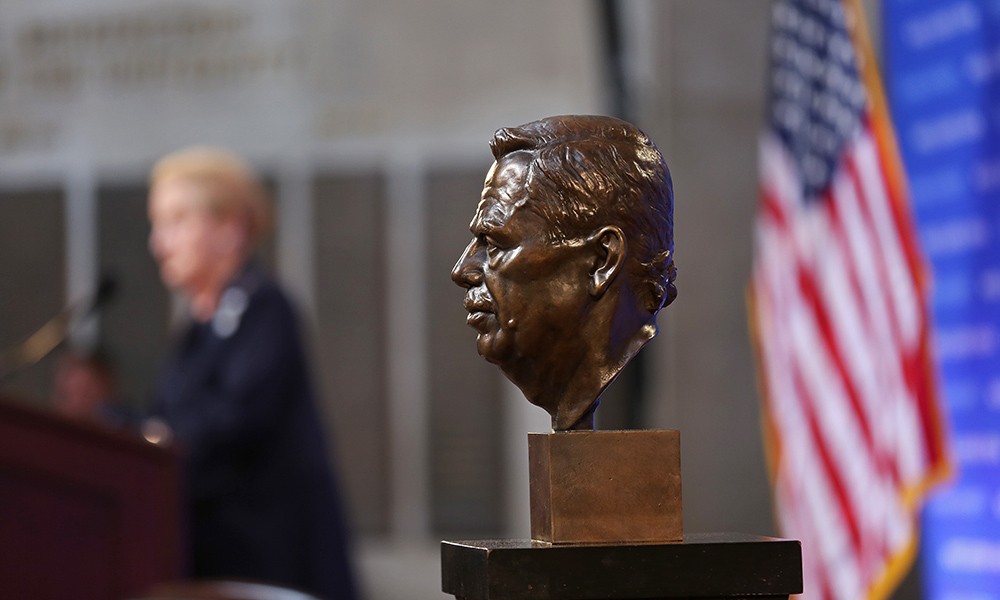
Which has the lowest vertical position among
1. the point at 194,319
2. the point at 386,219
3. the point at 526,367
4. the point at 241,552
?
the point at 241,552

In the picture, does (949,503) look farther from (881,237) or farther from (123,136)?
(123,136)

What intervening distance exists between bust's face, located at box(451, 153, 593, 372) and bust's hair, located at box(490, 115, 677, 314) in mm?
18

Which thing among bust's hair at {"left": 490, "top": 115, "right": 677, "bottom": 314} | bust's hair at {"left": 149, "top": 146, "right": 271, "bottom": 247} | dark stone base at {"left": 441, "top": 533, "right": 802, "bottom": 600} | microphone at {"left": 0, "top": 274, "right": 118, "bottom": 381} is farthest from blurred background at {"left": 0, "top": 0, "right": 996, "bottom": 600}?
dark stone base at {"left": 441, "top": 533, "right": 802, "bottom": 600}

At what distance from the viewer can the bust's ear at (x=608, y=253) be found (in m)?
1.50

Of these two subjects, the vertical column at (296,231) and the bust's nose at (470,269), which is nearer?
the bust's nose at (470,269)

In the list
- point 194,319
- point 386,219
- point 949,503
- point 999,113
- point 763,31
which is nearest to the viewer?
point 999,113

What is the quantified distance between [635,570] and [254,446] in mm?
2455

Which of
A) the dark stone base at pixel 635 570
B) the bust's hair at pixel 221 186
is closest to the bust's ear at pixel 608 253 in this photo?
the dark stone base at pixel 635 570

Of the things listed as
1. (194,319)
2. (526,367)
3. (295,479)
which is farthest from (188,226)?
(526,367)

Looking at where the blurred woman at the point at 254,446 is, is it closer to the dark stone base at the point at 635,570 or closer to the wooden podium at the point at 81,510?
the wooden podium at the point at 81,510

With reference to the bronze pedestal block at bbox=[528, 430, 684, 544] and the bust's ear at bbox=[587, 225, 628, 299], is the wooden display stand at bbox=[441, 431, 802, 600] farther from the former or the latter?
the bust's ear at bbox=[587, 225, 628, 299]

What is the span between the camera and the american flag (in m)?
3.14

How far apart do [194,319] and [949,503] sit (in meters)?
2.09

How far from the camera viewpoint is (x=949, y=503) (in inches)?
124
